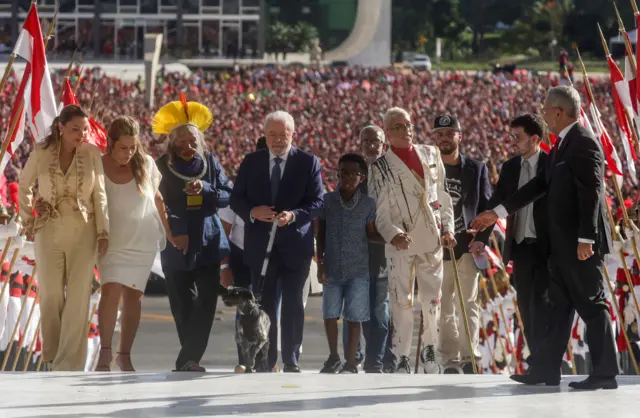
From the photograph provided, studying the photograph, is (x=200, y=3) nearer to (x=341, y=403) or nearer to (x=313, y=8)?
(x=313, y=8)

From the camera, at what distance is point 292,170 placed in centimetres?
995

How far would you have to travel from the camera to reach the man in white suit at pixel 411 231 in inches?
387

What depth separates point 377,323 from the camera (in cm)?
1038

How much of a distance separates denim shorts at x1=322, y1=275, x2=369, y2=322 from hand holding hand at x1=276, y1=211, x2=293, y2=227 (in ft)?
1.92

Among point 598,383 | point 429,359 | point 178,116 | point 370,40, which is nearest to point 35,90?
point 178,116

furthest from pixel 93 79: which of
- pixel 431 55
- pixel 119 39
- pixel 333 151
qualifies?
pixel 431 55

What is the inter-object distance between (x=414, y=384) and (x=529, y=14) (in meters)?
92.5

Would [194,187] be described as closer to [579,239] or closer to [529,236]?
[529,236]

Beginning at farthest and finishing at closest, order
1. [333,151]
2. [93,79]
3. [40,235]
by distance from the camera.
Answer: [93,79] < [333,151] < [40,235]

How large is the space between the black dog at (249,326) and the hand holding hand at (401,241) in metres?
0.91

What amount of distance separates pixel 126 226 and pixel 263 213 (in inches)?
32.0

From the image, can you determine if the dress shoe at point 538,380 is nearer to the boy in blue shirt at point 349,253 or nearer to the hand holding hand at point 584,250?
the hand holding hand at point 584,250

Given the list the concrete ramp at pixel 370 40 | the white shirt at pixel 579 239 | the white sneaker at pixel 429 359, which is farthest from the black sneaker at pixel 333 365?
the concrete ramp at pixel 370 40

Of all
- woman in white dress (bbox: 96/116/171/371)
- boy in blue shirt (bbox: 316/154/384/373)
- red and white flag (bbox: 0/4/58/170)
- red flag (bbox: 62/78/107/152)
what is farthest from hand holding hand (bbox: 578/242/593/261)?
red and white flag (bbox: 0/4/58/170)
